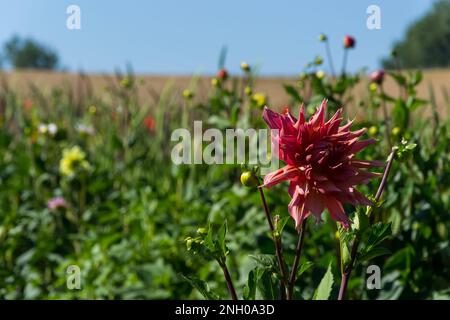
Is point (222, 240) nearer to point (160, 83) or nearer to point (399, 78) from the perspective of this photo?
point (399, 78)

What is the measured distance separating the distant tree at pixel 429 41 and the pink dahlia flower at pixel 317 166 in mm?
34813

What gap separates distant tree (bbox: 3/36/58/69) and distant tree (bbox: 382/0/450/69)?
21.8 metres

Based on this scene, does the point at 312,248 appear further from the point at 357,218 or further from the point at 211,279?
the point at 357,218

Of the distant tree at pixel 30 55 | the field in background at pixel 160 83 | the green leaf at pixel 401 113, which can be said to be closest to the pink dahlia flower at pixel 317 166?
the green leaf at pixel 401 113

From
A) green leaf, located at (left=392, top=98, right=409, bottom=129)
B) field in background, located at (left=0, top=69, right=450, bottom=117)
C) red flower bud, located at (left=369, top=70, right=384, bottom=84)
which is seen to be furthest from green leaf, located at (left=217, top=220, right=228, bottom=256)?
field in background, located at (left=0, top=69, right=450, bottom=117)

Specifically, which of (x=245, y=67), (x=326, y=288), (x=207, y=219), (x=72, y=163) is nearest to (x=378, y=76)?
(x=245, y=67)

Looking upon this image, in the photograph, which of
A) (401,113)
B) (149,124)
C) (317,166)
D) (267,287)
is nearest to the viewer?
(317,166)

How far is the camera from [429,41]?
3872cm

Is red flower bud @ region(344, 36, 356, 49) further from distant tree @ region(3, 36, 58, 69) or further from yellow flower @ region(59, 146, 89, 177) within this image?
distant tree @ region(3, 36, 58, 69)

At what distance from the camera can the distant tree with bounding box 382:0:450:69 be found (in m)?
36.8

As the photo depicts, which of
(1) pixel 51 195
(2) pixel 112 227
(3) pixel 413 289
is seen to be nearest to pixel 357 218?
(3) pixel 413 289

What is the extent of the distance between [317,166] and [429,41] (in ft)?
131

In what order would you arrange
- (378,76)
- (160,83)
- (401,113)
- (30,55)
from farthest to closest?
1. (30,55)
2. (160,83)
3. (378,76)
4. (401,113)
